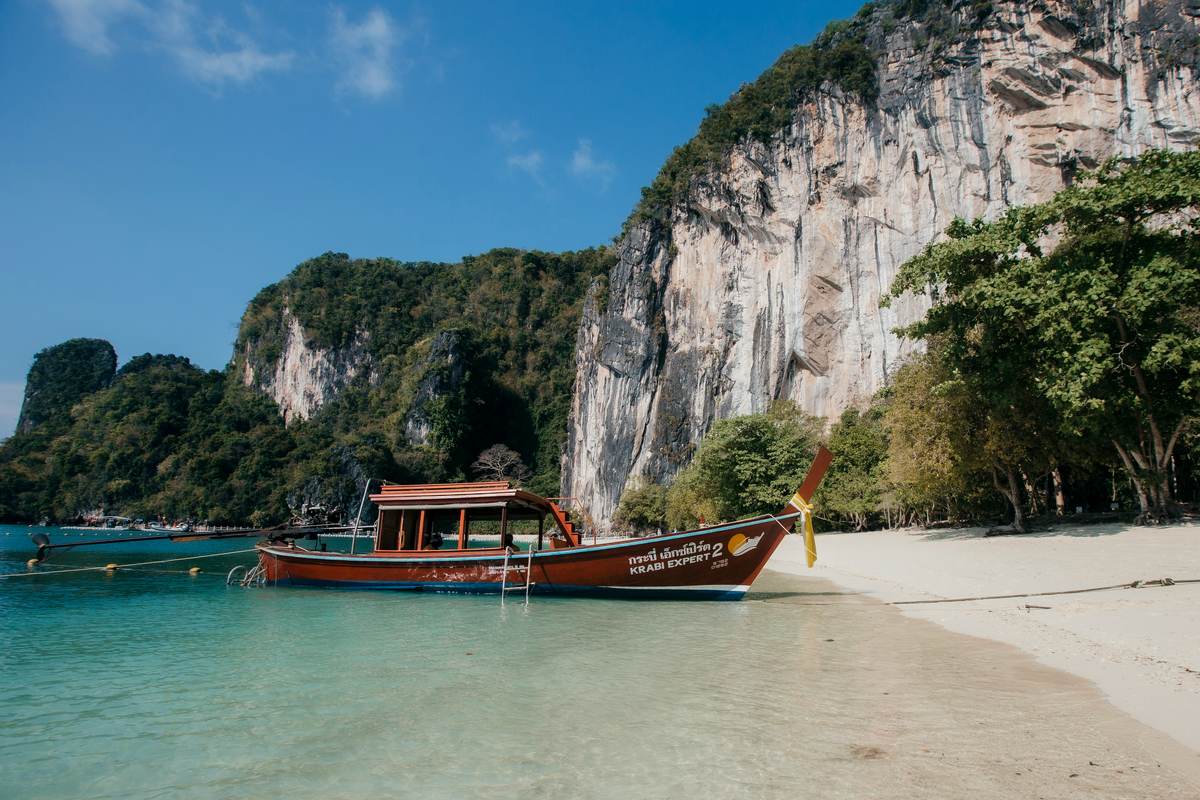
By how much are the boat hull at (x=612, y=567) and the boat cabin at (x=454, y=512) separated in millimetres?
426

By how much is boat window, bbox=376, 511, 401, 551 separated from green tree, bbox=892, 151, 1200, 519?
1453 cm

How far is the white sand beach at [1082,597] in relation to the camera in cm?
554

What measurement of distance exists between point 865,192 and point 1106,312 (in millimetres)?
31010

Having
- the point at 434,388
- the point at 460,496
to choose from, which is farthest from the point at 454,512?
the point at 434,388

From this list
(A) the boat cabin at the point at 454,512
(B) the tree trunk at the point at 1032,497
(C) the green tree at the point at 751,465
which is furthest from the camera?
(C) the green tree at the point at 751,465

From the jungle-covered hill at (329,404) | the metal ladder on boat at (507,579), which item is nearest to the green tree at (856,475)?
the metal ladder on boat at (507,579)

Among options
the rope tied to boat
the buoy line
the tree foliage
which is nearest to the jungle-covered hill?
the tree foliage

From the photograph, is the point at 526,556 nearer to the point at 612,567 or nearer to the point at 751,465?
the point at 612,567

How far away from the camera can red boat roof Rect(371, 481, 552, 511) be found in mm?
14000

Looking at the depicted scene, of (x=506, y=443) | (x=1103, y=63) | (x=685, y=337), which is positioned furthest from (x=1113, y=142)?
(x=506, y=443)

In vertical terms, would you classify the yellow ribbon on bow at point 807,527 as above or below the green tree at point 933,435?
below

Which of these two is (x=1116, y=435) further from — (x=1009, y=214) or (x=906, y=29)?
(x=906, y=29)

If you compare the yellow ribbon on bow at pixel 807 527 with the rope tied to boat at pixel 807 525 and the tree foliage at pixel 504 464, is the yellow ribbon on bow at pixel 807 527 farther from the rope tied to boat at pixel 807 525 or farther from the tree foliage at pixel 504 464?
the tree foliage at pixel 504 464

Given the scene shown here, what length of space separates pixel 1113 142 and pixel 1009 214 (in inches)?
959
